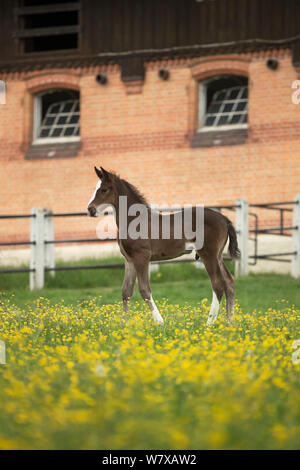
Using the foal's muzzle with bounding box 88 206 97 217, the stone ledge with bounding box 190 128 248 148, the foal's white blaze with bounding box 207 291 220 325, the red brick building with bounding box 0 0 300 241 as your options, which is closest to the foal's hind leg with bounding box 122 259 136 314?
the foal's muzzle with bounding box 88 206 97 217

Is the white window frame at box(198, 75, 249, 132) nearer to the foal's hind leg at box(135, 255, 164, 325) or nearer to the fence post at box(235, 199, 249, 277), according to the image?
the fence post at box(235, 199, 249, 277)

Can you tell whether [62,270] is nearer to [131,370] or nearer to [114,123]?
[114,123]

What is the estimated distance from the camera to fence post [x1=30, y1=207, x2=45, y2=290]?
44.4 feet

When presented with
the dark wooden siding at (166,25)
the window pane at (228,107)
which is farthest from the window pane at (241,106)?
the dark wooden siding at (166,25)

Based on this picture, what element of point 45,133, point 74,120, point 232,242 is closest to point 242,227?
point 232,242

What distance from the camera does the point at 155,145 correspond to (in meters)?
19.6

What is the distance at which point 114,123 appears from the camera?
20.1 meters

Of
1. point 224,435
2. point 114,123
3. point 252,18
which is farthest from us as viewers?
point 114,123

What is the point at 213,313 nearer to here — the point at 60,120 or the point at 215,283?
the point at 215,283

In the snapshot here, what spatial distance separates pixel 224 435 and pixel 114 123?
1719cm

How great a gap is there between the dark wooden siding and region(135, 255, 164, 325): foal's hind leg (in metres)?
11.9

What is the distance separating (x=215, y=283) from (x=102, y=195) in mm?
1507

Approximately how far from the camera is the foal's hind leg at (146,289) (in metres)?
7.58
